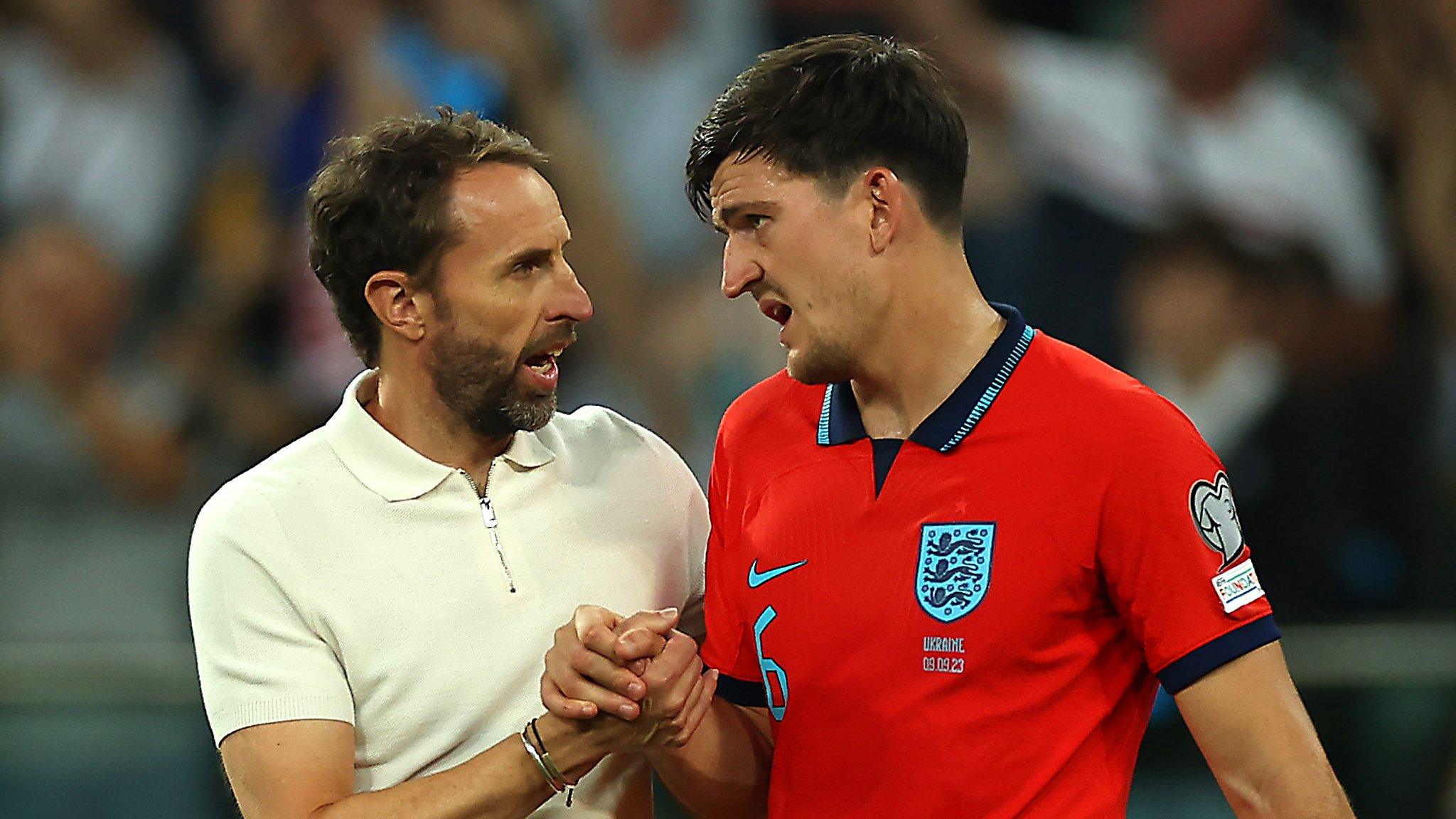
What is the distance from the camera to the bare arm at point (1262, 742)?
6.79 feet

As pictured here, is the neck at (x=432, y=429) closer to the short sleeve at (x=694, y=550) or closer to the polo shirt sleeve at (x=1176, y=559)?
the short sleeve at (x=694, y=550)

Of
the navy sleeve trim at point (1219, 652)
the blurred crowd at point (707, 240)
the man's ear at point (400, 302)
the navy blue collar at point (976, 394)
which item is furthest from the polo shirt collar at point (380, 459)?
the blurred crowd at point (707, 240)

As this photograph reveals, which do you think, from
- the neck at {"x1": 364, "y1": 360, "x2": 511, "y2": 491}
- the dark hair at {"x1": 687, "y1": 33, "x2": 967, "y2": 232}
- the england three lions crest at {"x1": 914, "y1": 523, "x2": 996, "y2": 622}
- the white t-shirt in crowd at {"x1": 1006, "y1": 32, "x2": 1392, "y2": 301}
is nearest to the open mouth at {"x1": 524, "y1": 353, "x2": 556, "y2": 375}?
the neck at {"x1": 364, "y1": 360, "x2": 511, "y2": 491}

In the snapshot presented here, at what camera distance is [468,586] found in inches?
98.3

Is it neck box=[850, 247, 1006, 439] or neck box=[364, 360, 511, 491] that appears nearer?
neck box=[850, 247, 1006, 439]

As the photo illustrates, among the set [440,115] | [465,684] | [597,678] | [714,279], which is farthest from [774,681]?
[714,279]

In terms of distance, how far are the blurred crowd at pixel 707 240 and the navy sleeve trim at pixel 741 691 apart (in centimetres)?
283

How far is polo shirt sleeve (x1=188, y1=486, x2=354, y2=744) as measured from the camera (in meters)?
2.37

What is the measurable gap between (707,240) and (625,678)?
3.40 m

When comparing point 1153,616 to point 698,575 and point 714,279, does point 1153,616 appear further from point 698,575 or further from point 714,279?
point 714,279

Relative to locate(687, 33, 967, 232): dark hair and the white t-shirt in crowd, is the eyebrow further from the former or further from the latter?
the white t-shirt in crowd

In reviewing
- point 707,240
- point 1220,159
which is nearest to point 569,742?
point 707,240

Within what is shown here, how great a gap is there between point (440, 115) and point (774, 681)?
112cm

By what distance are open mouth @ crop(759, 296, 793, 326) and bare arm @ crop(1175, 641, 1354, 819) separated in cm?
80
